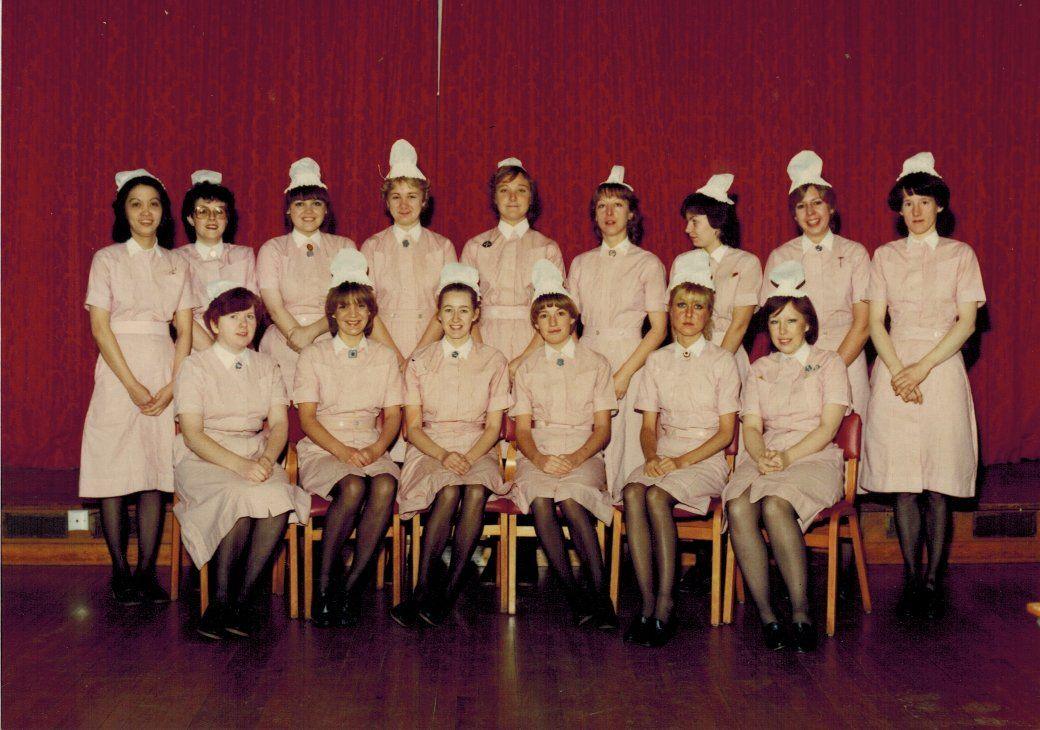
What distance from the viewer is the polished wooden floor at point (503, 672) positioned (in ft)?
9.45

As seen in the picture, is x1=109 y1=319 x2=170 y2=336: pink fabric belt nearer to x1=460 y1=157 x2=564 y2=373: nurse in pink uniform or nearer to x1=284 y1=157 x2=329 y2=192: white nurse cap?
x1=284 y1=157 x2=329 y2=192: white nurse cap

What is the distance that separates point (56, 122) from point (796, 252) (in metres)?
3.59

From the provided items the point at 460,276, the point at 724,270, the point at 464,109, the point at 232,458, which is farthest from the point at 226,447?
the point at 464,109

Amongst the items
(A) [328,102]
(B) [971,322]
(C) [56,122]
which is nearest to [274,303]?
(A) [328,102]

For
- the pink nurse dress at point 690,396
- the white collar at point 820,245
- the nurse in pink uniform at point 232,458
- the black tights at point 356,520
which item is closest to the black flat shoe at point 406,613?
the black tights at point 356,520

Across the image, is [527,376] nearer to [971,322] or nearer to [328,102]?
[971,322]

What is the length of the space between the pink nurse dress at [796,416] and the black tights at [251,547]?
154 centimetres

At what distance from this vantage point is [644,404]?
4.03 m

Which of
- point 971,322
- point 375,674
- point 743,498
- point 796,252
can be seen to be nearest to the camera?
point 375,674

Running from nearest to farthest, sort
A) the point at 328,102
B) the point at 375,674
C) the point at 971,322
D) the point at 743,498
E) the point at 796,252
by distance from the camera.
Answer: the point at 375,674 < the point at 743,498 < the point at 971,322 < the point at 796,252 < the point at 328,102

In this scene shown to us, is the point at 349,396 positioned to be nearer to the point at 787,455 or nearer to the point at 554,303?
the point at 554,303

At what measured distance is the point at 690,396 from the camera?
3.96 metres

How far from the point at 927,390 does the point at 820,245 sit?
694mm

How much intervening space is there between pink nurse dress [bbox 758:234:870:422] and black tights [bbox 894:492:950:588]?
1.27ft
